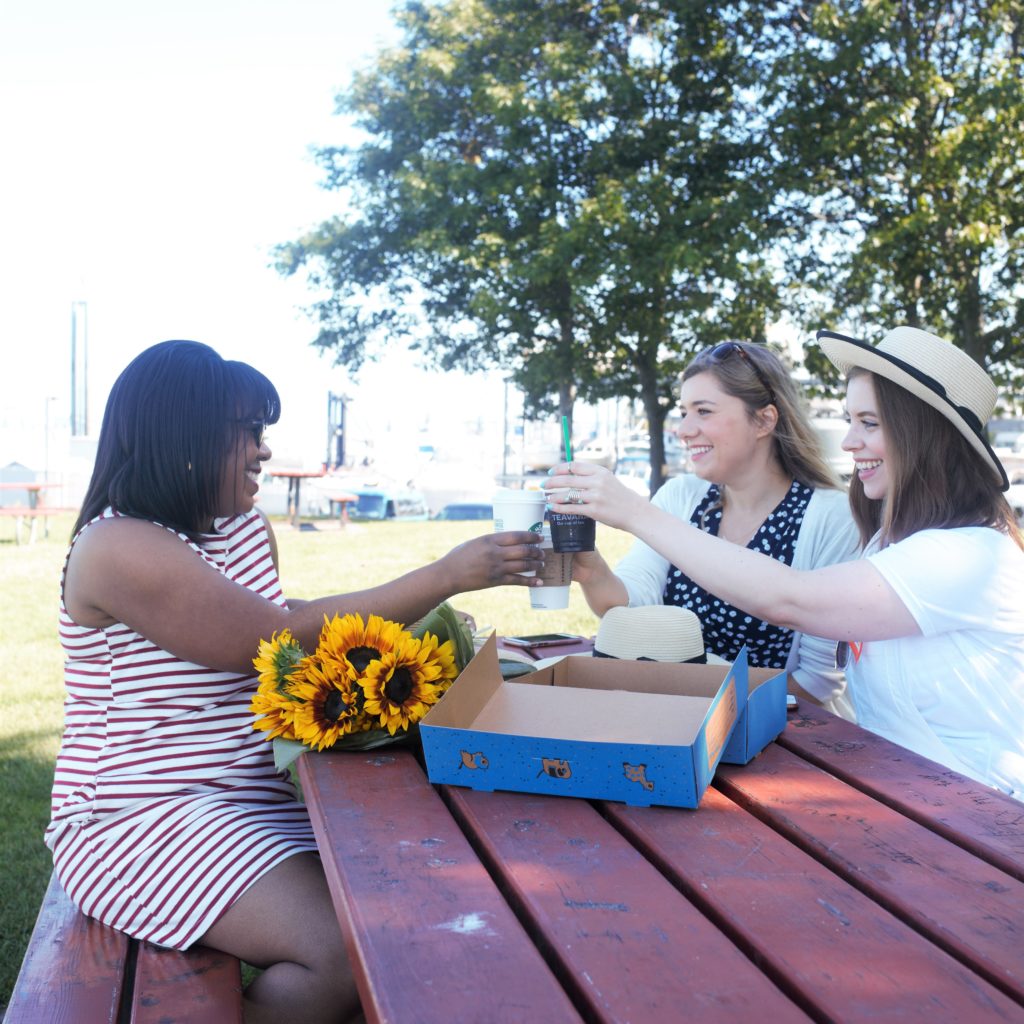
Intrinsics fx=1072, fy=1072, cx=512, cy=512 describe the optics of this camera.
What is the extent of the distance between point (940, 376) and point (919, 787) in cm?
99

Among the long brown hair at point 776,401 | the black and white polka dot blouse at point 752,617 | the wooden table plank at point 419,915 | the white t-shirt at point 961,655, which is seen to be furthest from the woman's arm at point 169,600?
the long brown hair at point 776,401

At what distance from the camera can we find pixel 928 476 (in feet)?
7.80

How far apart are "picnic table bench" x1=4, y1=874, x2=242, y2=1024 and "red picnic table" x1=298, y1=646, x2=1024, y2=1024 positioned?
1.02ft

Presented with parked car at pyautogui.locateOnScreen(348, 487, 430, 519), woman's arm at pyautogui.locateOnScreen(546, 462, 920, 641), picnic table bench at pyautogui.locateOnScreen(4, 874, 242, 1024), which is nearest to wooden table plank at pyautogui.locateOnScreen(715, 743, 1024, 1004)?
woman's arm at pyautogui.locateOnScreen(546, 462, 920, 641)

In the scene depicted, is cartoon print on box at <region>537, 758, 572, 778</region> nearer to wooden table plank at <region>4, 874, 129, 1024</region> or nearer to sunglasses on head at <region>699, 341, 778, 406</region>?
wooden table plank at <region>4, 874, 129, 1024</region>

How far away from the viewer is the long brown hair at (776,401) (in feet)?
11.2

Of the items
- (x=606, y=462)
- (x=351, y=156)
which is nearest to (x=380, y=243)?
(x=351, y=156)

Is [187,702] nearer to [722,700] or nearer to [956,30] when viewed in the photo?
[722,700]

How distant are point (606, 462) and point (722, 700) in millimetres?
1133

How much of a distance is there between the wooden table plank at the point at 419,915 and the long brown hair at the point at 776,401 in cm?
202

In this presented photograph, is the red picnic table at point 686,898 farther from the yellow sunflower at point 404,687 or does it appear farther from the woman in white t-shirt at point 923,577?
the woman in white t-shirt at point 923,577

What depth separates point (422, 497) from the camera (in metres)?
21.4

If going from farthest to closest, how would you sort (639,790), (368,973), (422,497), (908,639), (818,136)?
(422,497), (818,136), (908,639), (639,790), (368,973)

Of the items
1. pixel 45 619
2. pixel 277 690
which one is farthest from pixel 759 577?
pixel 45 619
